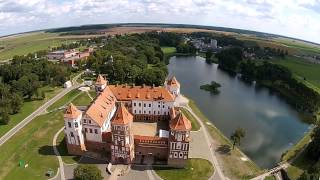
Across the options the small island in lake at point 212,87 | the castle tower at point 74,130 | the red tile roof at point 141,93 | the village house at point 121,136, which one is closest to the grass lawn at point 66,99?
the red tile roof at point 141,93

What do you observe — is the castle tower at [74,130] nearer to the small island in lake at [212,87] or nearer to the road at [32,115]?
the road at [32,115]

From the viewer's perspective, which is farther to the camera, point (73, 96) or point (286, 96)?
point (286, 96)

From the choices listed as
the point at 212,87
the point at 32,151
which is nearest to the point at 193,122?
the point at 32,151

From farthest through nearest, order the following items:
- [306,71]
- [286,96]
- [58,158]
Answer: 1. [306,71]
2. [286,96]
3. [58,158]

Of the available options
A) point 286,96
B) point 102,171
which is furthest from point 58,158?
point 286,96

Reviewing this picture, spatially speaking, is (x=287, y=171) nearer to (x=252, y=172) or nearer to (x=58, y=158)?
(x=252, y=172)

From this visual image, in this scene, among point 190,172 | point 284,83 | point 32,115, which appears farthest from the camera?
point 284,83

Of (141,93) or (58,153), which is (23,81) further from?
(58,153)
